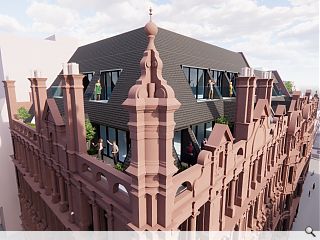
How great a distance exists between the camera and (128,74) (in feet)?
47.5

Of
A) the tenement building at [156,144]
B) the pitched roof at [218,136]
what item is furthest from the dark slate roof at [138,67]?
the pitched roof at [218,136]

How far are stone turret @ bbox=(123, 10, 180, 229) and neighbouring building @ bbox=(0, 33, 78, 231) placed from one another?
21.5 meters

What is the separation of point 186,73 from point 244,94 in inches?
240

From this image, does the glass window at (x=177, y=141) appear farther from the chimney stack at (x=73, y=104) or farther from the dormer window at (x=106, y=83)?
the dormer window at (x=106, y=83)

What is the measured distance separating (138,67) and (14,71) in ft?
65.0

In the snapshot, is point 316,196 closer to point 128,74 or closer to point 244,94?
point 244,94

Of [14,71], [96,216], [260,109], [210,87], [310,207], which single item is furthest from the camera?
[310,207]

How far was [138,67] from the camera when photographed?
45.5 ft

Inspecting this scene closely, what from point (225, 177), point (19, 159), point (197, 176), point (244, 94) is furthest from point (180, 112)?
point (19, 159)

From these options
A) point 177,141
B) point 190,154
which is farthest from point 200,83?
point 190,154

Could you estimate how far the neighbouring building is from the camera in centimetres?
2234

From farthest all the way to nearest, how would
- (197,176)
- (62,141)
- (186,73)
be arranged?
(186,73) < (62,141) < (197,176)

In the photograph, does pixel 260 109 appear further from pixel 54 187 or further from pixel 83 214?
pixel 54 187

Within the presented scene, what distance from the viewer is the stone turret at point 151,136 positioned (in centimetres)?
544
